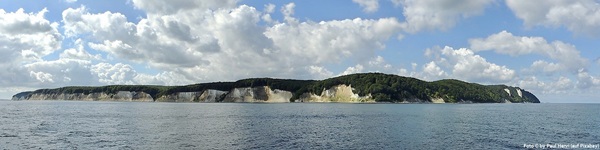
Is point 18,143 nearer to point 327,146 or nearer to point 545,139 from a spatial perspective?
point 327,146

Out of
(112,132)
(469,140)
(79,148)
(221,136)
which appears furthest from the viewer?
(112,132)

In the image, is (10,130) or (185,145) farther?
(10,130)

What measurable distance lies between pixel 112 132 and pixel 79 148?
50.5 ft

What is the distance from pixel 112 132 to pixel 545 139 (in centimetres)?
5222

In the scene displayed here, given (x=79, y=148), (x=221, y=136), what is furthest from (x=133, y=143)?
(x=221, y=136)

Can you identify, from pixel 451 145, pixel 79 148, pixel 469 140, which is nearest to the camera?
pixel 79 148

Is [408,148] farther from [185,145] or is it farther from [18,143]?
[18,143]

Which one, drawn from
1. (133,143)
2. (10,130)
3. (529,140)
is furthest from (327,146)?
(10,130)

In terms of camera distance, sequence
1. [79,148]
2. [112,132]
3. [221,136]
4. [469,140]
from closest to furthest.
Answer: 1. [79,148]
2. [469,140]
3. [221,136]
4. [112,132]

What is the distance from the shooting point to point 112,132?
5628 centimetres

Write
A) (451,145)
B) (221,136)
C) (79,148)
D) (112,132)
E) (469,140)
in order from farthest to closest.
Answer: (112,132) → (221,136) → (469,140) → (451,145) → (79,148)

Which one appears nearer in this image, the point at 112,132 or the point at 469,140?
the point at 469,140

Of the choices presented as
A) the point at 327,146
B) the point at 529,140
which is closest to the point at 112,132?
the point at 327,146

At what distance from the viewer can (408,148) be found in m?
41.9
